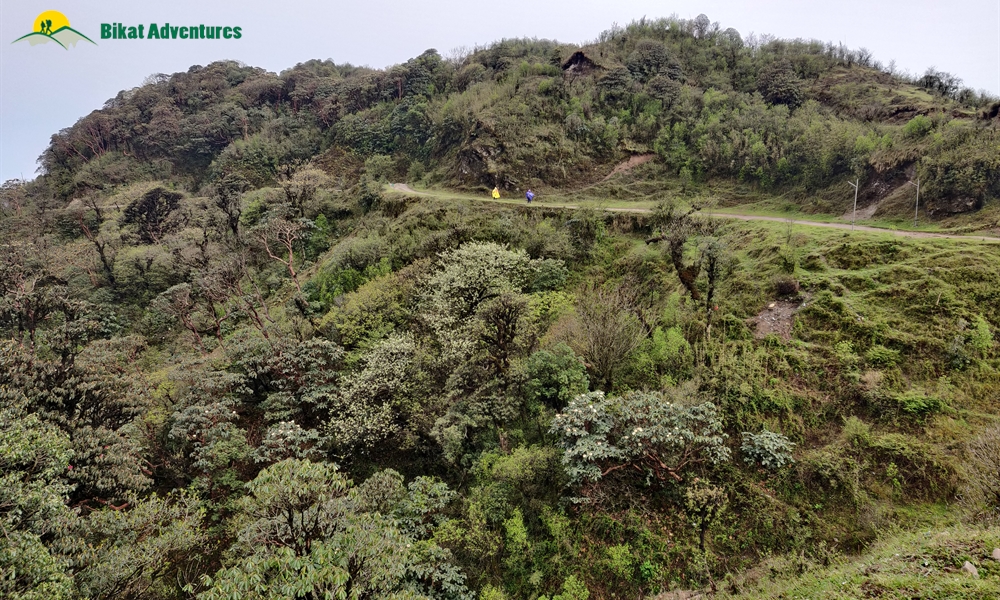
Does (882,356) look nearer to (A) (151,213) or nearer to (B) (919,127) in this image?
(B) (919,127)

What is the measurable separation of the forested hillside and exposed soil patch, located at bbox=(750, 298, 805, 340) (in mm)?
127

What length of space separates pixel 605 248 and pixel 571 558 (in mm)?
18962

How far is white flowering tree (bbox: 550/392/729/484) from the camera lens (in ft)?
41.0

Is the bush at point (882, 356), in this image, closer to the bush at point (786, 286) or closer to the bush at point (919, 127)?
the bush at point (786, 286)

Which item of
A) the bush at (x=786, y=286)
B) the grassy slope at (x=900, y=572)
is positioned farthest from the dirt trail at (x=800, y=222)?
the grassy slope at (x=900, y=572)

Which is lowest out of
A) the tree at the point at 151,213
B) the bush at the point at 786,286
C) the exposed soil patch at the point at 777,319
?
the exposed soil patch at the point at 777,319

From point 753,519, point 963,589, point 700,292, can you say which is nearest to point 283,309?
point 700,292

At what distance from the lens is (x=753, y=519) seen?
40.5ft

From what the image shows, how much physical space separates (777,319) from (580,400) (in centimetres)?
1021

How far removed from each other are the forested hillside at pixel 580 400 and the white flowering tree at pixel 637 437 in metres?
0.13

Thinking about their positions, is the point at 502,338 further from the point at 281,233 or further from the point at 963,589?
the point at 281,233

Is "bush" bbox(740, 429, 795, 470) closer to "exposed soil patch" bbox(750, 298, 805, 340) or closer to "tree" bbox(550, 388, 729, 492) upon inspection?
"tree" bbox(550, 388, 729, 492)

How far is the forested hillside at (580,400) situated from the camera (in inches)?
386

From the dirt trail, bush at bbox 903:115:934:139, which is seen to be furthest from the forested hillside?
the dirt trail
